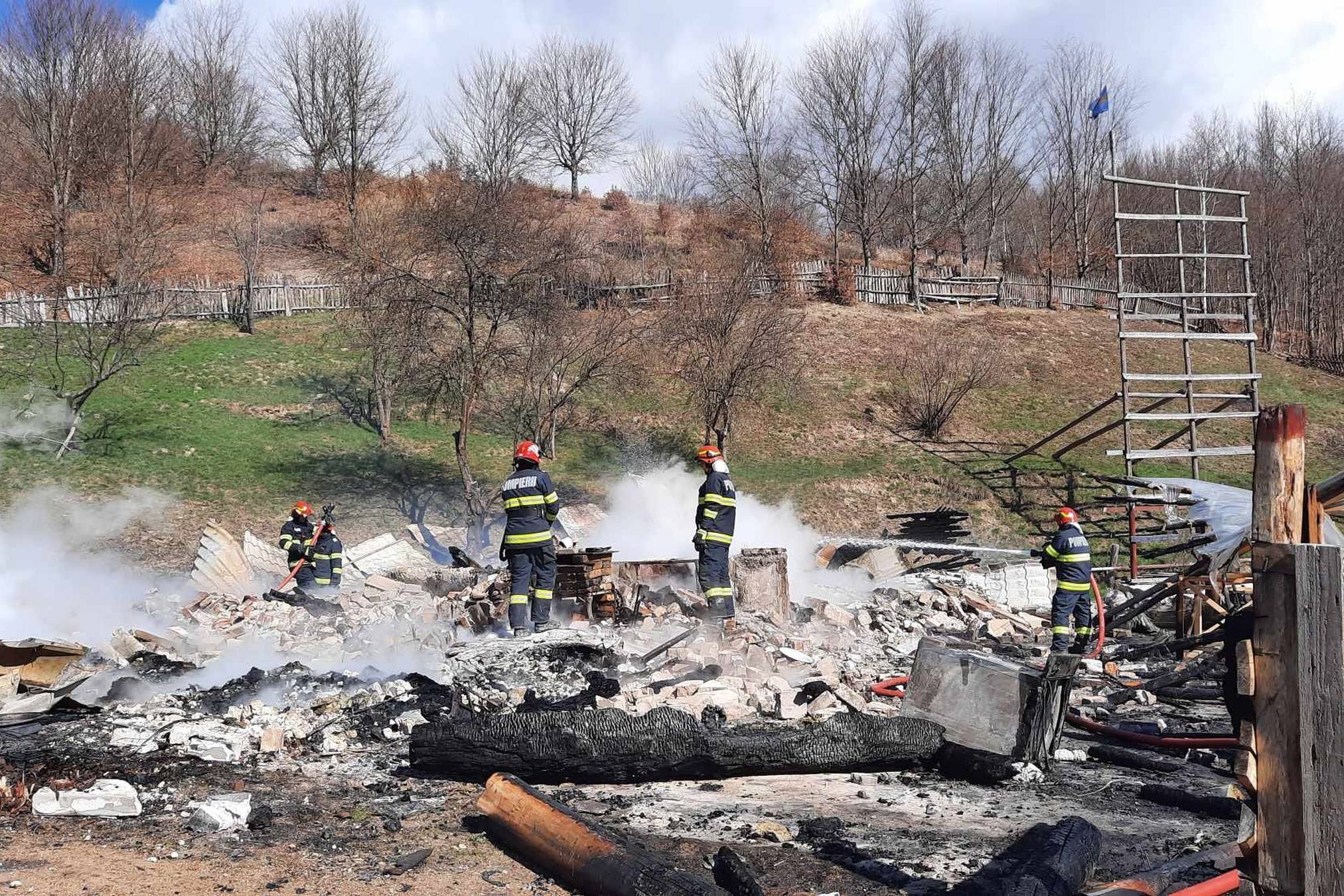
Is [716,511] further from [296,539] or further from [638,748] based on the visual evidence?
[296,539]

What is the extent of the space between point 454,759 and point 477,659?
282cm

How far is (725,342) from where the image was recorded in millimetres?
A: 24781

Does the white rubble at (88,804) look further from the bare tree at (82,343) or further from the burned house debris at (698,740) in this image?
the bare tree at (82,343)

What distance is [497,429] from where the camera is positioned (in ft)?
87.7

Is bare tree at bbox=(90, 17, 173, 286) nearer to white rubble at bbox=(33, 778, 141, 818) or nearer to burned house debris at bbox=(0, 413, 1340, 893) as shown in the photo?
burned house debris at bbox=(0, 413, 1340, 893)

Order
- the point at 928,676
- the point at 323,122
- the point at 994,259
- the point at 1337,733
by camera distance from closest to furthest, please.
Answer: the point at 1337,733 < the point at 928,676 < the point at 323,122 < the point at 994,259

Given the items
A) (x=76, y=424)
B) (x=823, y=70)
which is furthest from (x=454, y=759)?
(x=823, y=70)

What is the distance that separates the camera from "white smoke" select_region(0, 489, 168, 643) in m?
12.6

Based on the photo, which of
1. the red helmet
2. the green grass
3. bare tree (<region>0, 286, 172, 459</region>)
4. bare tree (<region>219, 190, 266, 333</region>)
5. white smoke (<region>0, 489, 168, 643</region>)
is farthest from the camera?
bare tree (<region>219, 190, 266, 333</region>)

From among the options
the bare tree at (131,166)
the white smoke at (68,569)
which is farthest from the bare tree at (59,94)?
the white smoke at (68,569)

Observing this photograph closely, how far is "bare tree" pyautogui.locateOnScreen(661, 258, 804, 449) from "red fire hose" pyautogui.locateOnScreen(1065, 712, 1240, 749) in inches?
659

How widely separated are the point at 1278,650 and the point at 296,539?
522 inches

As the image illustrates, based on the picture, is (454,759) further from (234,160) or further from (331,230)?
(234,160)

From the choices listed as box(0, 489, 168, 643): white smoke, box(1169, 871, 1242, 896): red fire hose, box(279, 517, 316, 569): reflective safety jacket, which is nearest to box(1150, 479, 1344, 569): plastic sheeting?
box(1169, 871, 1242, 896): red fire hose
